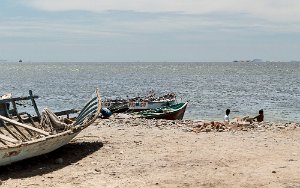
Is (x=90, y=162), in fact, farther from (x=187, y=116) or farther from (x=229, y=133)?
(x=187, y=116)

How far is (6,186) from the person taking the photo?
38.2 feet

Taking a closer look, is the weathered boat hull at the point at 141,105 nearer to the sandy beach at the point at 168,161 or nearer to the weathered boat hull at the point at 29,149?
→ the sandy beach at the point at 168,161

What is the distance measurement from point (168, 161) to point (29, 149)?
3905 millimetres

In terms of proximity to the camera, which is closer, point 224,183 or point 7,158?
point 224,183

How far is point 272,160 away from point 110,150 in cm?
513

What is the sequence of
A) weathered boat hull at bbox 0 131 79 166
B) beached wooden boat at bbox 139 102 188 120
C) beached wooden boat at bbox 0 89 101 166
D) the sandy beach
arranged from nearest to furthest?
the sandy beach → weathered boat hull at bbox 0 131 79 166 → beached wooden boat at bbox 0 89 101 166 → beached wooden boat at bbox 139 102 188 120

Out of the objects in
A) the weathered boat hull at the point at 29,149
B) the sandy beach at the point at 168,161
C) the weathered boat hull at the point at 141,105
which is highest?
the weathered boat hull at the point at 29,149

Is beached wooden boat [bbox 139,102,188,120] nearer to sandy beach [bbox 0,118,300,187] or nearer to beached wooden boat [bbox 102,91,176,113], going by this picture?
beached wooden boat [bbox 102,91,176,113]

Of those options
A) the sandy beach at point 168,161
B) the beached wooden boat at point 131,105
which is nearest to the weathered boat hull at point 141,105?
the beached wooden boat at point 131,105

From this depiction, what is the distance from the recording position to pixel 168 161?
1402 cm

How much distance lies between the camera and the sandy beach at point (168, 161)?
1195 cm

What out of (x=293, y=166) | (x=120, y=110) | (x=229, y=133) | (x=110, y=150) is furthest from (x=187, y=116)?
(x=293, y=166)

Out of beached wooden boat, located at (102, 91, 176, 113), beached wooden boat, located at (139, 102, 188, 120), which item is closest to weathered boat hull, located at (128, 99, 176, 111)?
beached wooden boat, located at (102, 91, 176, 113)

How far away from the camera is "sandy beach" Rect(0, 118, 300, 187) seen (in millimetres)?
11945
